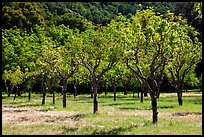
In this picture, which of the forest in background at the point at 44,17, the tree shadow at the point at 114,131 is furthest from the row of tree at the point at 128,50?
the forest in background at the point at 44,17

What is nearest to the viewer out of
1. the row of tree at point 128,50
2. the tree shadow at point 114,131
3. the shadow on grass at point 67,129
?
the tree shadow at point 114,131

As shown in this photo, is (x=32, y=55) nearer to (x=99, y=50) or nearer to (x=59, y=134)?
(x=99, y=50)

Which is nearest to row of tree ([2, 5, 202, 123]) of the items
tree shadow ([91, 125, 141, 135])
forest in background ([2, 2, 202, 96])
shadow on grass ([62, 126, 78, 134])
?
tree shadow ([91, 125, 141, 135])

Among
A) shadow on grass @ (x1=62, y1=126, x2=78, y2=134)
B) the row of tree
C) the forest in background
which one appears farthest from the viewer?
the forest in background

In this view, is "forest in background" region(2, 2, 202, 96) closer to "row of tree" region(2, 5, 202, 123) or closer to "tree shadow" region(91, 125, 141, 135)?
"row of tree" region(2, 5, 202, 123)

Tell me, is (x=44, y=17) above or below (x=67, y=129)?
above

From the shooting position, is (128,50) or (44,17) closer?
(128,50)

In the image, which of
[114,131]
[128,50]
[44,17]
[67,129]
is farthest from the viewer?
[44,17]

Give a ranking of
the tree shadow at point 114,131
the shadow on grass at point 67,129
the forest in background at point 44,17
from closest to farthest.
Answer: the tree shadow at point 114,131 < the shadow on grass at point 67,129 < the forest in background at point 44,17

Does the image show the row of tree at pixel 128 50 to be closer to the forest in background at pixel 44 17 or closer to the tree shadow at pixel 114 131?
the tree shadow at pixel 114 131

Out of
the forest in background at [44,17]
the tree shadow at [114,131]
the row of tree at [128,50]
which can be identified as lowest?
the tree shadow at [114,131]

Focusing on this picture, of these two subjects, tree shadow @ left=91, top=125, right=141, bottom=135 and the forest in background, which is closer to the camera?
tree shadow @ left=91, top=125, right=141, bottom=135

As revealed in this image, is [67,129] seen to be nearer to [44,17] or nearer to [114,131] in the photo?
[114,131]

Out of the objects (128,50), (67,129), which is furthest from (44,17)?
(67,129)
